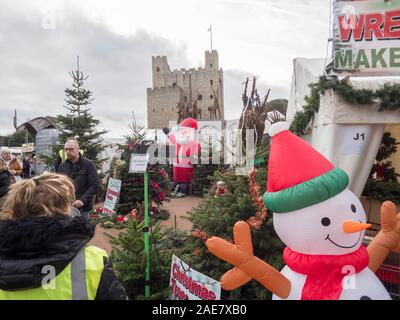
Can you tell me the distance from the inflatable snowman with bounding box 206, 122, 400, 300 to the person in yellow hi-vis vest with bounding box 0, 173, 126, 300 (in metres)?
0.87

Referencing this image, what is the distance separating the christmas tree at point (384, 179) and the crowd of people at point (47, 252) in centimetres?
348

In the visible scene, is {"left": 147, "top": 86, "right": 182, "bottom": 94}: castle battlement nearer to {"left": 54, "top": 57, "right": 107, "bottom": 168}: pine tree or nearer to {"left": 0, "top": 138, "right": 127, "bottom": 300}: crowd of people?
{"left": 54, "top": 57, "right": 107, "bottom": 168}: pine tree

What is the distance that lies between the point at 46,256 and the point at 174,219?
5.36 meters

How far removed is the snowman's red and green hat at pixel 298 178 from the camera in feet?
6.81

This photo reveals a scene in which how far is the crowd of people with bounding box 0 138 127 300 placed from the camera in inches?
53.9

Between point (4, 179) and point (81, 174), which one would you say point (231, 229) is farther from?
point (4, 179)

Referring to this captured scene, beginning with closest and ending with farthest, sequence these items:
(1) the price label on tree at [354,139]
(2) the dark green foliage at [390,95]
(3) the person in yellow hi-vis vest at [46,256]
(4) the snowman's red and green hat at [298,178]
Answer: (3) the person in yellow hi-vis vest at [46,256]
(4) the snowman's red and green hat at [298,178]
(2) the dark green foliage at [390,95]
(1) the price label on tree at [354,139]

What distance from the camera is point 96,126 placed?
11617 millimetres

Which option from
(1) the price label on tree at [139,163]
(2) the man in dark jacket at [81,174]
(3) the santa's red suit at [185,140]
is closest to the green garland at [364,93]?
(1) the price label on tree at [139,163]

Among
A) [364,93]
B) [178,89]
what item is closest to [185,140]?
[364,93]

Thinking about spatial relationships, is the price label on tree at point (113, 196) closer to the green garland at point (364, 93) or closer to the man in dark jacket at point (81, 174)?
the man in dark jacket at point (81, 174)
